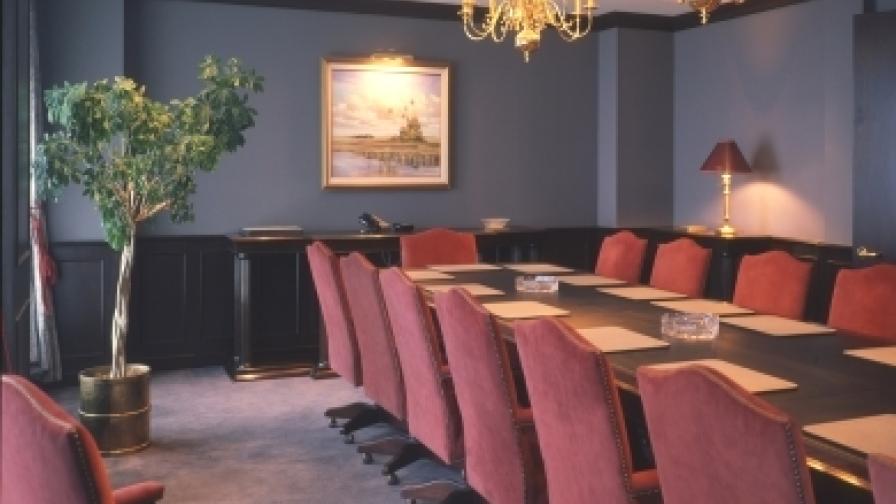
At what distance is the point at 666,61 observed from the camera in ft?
23.8

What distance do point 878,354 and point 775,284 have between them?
1260 mm

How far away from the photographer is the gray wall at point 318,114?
6062mm

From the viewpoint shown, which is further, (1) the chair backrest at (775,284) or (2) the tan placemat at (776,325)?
(1) the chair backrest at (775,284)

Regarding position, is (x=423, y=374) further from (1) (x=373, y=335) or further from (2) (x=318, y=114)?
(2) (x=318, y=114)

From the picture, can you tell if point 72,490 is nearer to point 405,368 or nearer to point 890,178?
point 405,368

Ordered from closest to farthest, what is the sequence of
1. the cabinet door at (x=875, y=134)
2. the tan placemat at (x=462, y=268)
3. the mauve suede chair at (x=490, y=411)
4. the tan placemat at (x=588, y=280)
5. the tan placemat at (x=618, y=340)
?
1. the mauve suede chair at (x=490, y=411)
2. the tan placemat at (x=618, y=340)
3. the tan placemat at (x=588, y=280)
4. the cabinet door at (x=875, y=134)
5. the tan placemat at (x=462, y=268)

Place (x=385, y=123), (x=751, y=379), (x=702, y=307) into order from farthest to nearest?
1. (x=385, y=123)
2. (x=702, y=307)
3. (x=751, y=379)

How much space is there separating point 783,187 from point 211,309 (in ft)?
12.7

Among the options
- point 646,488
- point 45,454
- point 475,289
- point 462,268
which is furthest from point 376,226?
point 45,454

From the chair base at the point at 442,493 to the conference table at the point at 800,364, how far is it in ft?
2.16

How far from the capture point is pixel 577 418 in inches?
86.0

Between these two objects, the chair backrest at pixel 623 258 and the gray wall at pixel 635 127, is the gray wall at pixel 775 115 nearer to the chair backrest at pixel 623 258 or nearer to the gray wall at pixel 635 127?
the gray wall at pixel 635 127

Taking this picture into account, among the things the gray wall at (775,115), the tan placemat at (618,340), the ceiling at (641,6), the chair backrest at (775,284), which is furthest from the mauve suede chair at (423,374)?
the ceiling at (641,6)

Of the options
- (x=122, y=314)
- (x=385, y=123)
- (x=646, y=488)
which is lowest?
(x=646, y=488)
